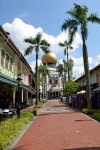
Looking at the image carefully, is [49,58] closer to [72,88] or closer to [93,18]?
[72,88]

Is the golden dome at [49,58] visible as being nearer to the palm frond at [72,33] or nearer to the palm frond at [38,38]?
the palm frond at [38,38]

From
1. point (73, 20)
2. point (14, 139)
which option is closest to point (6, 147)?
point (14, 139)

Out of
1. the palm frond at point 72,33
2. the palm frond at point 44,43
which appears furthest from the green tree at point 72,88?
the palm frond at point 72,33

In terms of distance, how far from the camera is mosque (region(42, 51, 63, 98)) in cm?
10338

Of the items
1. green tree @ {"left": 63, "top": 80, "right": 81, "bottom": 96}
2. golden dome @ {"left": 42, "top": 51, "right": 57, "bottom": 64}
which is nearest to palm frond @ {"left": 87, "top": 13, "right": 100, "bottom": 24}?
green tree @ {"left": 63, "top": 80, "right": 81, "bottom": 96}

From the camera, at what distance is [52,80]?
354ft

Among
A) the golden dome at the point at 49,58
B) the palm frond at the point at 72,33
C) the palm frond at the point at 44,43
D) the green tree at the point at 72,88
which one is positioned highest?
the golden dome at the point at 49,58

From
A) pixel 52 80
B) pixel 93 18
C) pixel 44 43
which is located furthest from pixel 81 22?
pixel 52 80

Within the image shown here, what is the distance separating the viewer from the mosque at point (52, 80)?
10338cm

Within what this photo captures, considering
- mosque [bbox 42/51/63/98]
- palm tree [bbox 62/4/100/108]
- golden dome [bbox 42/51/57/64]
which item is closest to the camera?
palm tree [bbox 62/4/100/108]

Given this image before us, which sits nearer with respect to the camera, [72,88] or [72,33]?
[72,33]

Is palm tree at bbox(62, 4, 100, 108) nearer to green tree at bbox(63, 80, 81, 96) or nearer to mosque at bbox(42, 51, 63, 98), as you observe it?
green tree at bbox(63, 80, 81, 96)

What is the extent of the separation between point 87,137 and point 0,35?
31.7 ft

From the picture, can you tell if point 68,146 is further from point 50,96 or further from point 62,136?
point 50,96
